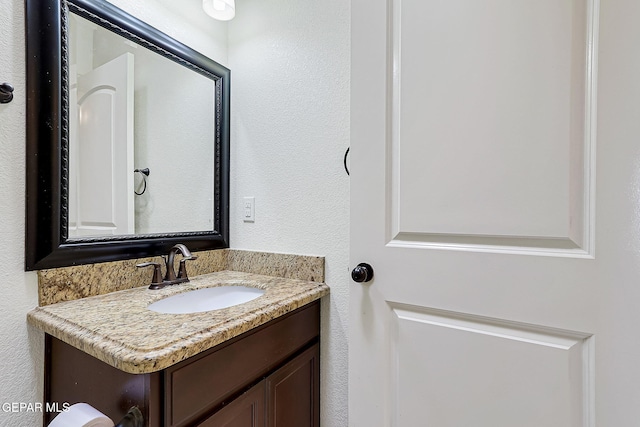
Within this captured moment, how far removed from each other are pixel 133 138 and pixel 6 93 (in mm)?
363

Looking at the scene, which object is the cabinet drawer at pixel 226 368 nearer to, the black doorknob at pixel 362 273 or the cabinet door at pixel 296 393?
the cabinet door at pixel 296 393

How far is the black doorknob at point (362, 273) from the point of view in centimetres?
86

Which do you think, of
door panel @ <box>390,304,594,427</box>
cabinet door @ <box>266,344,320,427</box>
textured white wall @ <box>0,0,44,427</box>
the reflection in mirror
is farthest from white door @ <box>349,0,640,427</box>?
textured white wall @ <box>0,0,44,427</box>

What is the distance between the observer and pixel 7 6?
81cm

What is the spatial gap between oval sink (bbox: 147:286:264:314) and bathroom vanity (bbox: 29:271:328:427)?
0.10ft

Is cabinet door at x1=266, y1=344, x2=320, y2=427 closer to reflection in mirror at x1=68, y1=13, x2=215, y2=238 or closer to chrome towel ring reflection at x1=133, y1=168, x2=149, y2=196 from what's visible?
reflection in mirror at x1=68, y1=13, x2=215, y2=238

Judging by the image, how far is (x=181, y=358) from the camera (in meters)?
0.63

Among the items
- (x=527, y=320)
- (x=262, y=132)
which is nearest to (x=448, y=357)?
(x=527, y=320)

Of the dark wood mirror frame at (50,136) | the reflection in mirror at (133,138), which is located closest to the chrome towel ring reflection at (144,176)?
A: the reflection in mirror at (133,138)

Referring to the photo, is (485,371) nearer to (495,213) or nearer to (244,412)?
(495,213)

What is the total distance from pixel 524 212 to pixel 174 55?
4.56 feet

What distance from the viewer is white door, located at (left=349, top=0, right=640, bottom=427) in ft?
2.01

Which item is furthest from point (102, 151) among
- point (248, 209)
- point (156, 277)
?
point (248, 209)

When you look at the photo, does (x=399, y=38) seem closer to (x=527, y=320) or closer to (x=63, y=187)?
(x=527, y=320)
